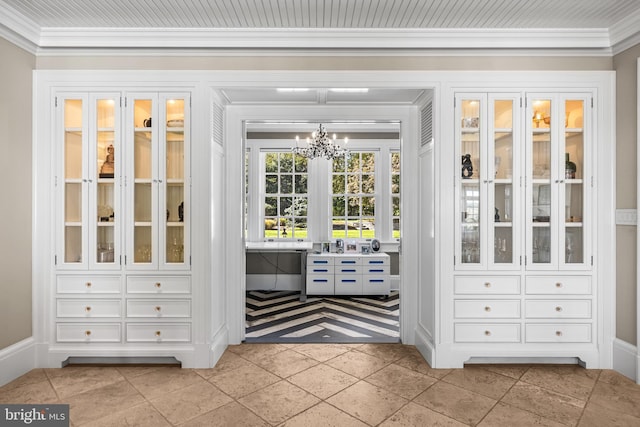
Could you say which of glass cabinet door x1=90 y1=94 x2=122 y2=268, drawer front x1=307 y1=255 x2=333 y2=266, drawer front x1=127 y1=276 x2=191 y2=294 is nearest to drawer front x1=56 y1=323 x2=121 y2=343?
drawer front x1=127 y1=276 x2=191 y2=294

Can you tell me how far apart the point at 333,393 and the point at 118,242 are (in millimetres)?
2166

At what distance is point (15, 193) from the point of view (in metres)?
3.02

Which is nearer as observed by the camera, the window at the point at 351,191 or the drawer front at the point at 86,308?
the drawer front at the point at 86,308

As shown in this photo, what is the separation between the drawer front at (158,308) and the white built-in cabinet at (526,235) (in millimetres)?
2249

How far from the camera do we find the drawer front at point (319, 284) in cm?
580

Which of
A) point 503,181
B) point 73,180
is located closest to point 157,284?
point 73,180

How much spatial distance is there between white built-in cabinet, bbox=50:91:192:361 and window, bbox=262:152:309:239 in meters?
3.26

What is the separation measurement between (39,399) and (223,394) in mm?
1289

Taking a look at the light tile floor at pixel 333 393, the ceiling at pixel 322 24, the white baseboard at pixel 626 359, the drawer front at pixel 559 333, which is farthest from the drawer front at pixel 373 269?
the ceiling at pixel 322 24

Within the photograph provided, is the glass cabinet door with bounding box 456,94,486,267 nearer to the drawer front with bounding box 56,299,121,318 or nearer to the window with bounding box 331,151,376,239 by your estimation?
the drawer front with bounding box 56,299,121,318

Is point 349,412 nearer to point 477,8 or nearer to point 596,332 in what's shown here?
point 596,332

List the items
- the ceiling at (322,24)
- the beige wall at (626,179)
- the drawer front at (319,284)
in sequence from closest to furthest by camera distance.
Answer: the ceiling at (322,24) → the beige wall at (626,179) → the drawer front at (319,284)

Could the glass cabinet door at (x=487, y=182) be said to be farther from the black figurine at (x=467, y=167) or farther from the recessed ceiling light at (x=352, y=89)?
the recessed ceiling light at (x=352, y=89)

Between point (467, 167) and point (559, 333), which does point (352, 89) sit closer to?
point (467, 167)
